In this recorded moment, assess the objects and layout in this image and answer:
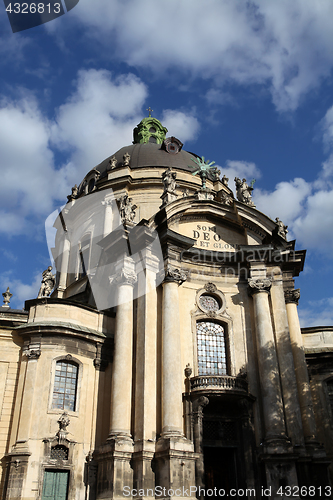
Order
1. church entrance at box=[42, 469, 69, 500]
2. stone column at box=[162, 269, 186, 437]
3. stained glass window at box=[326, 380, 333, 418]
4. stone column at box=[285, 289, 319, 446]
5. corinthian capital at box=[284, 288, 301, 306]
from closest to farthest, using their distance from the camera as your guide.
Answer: church entrance at box=[42, 469, 69, 500] < stone column at box=[162, 269, 186, 437] < stone column at box=[285, 289, 319, 446] < stained glass window at box=[326, 380, 333, 418] < corinthian capital at box=[284, 288, 301, 306]

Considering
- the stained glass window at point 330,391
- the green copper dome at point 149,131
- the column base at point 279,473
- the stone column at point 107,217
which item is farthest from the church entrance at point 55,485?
the green copper dome at point 149,131

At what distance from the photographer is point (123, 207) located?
24016 mm

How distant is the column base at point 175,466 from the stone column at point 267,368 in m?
3.63

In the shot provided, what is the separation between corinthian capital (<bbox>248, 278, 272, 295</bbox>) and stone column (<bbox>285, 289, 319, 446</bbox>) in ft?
5.05

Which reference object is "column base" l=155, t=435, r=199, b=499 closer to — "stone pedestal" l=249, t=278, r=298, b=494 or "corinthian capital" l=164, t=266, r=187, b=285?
"stone pedestal" l=249, t=278, r=298, b=494

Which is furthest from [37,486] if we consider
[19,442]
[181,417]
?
[181,417]

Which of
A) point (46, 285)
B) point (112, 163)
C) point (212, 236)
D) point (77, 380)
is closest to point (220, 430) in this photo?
point (77, 380)

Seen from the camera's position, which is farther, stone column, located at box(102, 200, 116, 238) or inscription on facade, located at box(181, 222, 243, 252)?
stone column, located at box(102, 200, 116, 238)

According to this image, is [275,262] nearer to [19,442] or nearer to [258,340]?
[258,340]

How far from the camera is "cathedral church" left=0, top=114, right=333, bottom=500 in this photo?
59.6 feet

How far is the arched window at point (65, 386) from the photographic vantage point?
1953 centimetres

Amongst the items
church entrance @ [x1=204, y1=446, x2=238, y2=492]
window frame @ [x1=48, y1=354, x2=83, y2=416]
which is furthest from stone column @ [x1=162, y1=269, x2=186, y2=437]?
window frame @ [x1=48, y1=354, x2=83, y2=416]

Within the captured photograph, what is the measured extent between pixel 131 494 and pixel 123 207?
43.5ft

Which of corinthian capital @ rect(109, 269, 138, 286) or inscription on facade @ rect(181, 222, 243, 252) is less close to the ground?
inscription on facade @ rect(181, 222, 243, 252)
